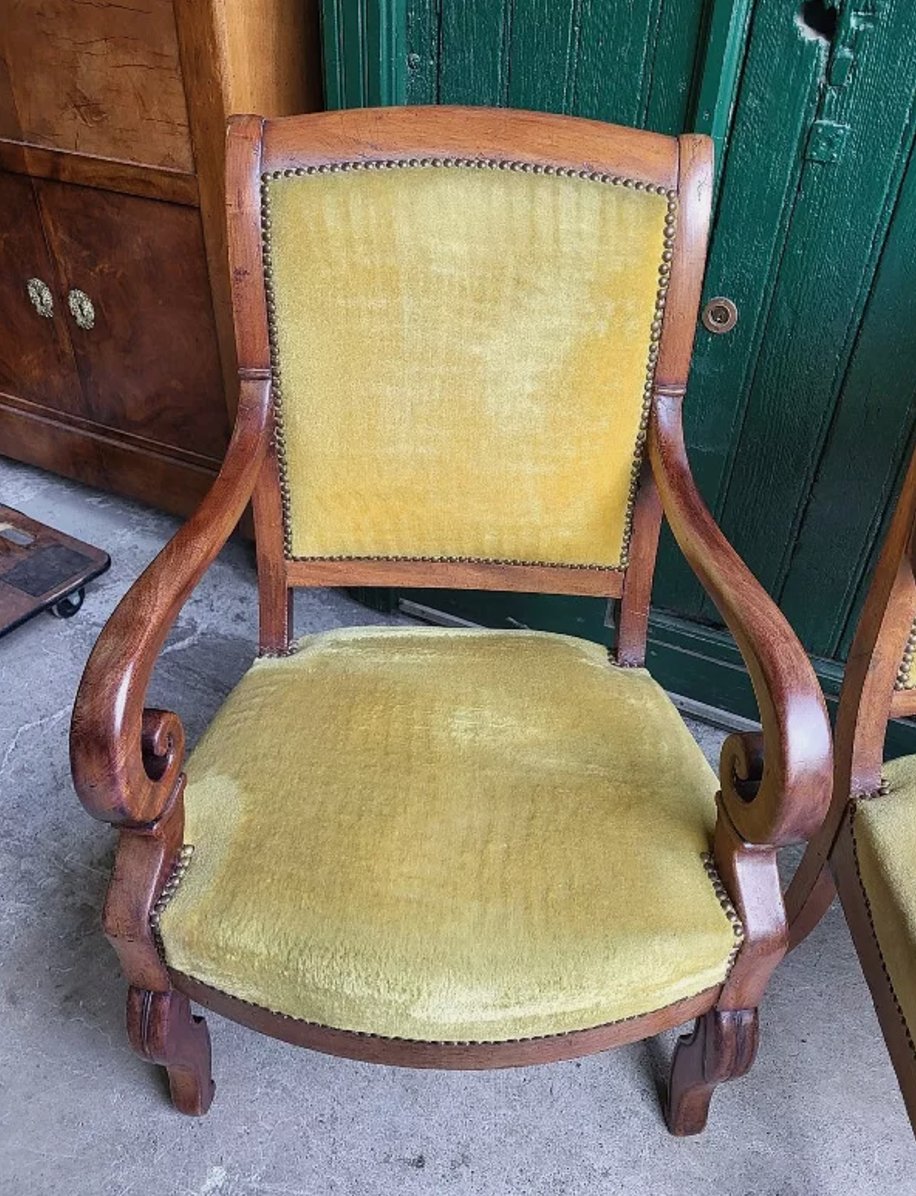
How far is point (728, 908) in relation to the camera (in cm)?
83

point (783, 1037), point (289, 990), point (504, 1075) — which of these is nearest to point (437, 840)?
point (289, 990)

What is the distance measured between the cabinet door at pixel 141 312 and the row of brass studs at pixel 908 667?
1.41m

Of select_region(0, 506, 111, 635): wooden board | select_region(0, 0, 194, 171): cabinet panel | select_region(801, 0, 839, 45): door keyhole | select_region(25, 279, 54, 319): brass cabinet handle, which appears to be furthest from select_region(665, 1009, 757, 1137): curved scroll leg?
select_region(25, 279, 54, 319): brass cabinet handle

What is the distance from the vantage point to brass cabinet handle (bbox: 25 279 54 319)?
79.1 inches

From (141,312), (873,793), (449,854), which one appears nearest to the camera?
(449,854)

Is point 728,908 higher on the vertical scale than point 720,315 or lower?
lower

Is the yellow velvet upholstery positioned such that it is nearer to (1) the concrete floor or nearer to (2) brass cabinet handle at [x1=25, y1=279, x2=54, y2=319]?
(1) the concrete floor

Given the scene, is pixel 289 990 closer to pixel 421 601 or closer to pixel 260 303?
pixel 260 303

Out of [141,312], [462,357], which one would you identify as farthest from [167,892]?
[141,312]

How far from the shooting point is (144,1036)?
92 cm

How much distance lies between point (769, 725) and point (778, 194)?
2.81 feet

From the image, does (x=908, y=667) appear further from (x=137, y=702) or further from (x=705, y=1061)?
(x=137, y=702)

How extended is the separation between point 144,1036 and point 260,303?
0.76 m

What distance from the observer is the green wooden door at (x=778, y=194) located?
1.20m
